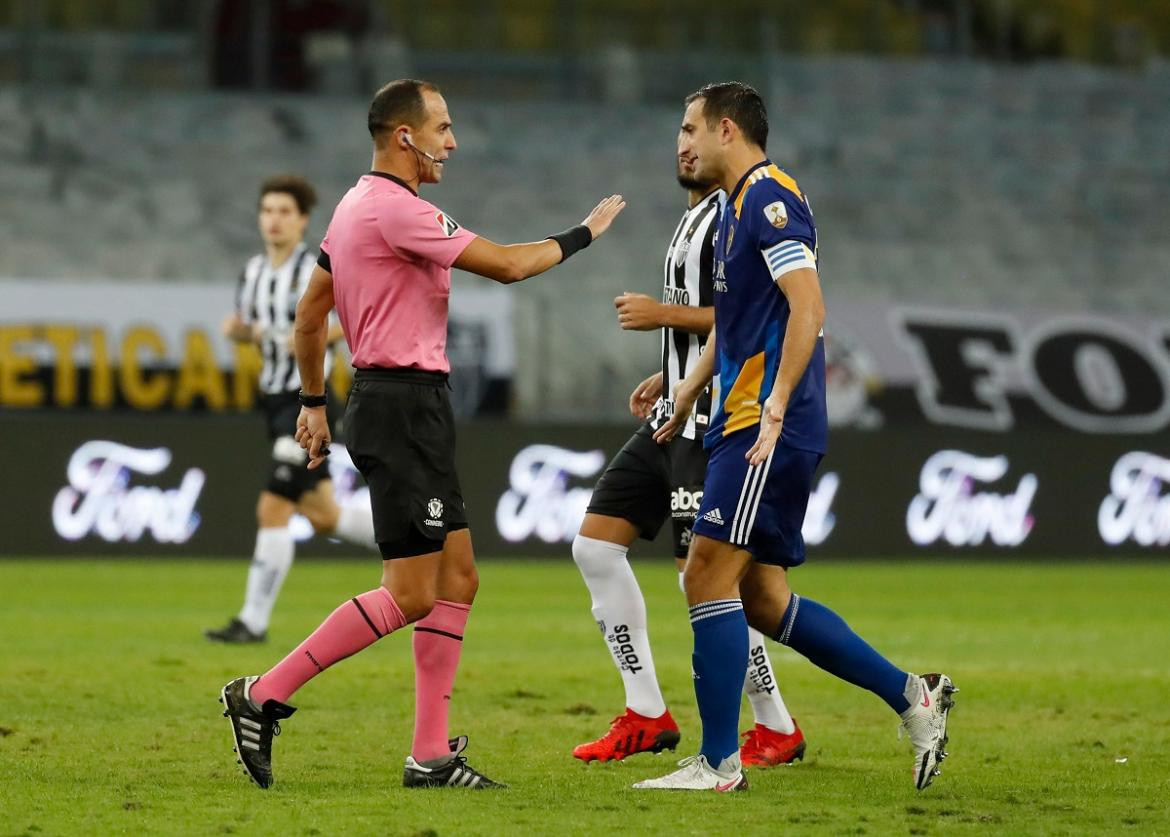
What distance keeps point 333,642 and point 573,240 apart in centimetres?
142

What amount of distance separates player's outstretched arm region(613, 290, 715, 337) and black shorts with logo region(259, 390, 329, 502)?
4292mm

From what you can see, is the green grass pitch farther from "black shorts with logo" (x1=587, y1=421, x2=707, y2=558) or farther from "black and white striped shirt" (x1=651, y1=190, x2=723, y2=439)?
"black and white striped shirt" (x1=651, y1=190, x2=723, y2=439)

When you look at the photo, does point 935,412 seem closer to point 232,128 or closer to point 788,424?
point 232,128

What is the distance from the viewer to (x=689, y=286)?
22.6 feet

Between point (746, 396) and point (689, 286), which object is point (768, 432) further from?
point (689, 286)

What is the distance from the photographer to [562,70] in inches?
919

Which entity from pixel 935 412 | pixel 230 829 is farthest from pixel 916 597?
pixel 230 829

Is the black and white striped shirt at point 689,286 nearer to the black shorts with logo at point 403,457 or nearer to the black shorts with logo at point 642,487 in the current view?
the black shorts with logo at point 642,487

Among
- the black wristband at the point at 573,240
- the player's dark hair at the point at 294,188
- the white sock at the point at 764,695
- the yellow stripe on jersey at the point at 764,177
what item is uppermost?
the player's dark hair at the point at 294,188

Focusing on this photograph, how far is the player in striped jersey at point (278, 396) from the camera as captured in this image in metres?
10.5

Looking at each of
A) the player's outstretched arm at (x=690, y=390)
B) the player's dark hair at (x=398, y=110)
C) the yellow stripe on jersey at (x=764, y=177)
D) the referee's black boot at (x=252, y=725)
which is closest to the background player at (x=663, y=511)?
the player's outstretched arm at (x=690, y=390)

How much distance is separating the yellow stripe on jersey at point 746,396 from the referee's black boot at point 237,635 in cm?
510

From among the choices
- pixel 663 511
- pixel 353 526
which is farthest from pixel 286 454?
pixel 663 511

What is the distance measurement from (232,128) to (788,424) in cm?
1710
